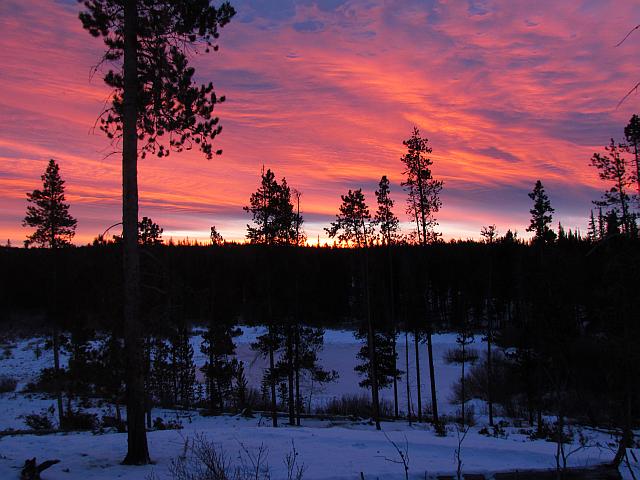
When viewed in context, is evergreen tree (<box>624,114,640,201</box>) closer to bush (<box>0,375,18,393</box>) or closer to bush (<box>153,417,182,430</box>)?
bush (<box>153,417,182,430</box>)

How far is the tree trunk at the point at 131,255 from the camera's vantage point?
33.5ft

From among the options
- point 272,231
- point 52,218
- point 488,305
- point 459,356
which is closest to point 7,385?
point 52,218

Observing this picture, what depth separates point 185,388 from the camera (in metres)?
36.8

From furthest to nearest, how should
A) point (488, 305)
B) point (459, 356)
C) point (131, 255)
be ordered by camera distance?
point (459, 356)
point (488, 305)
point (131, 255)

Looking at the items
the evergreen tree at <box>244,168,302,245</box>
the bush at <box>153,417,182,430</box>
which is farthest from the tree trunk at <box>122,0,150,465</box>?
the evergreen tree at <box>244,168,302,245</box>

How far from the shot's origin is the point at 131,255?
34.4 ft

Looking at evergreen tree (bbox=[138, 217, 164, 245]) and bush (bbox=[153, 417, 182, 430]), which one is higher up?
evergreen tree (bbox=[138, 217, 164, 245])

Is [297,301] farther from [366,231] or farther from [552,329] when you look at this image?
[552,329]

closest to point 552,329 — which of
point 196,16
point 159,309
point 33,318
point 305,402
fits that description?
point 305,402

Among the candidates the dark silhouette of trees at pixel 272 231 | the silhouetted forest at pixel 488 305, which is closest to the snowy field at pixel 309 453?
the silhouetted forest at pixel 488 305

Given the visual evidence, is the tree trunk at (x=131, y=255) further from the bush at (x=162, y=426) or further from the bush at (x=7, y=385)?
the bush at (x=7, y=385)

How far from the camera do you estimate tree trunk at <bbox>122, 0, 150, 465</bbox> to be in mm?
10219

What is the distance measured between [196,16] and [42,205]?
22973 mm

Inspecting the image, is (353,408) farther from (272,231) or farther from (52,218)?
(52,218)
